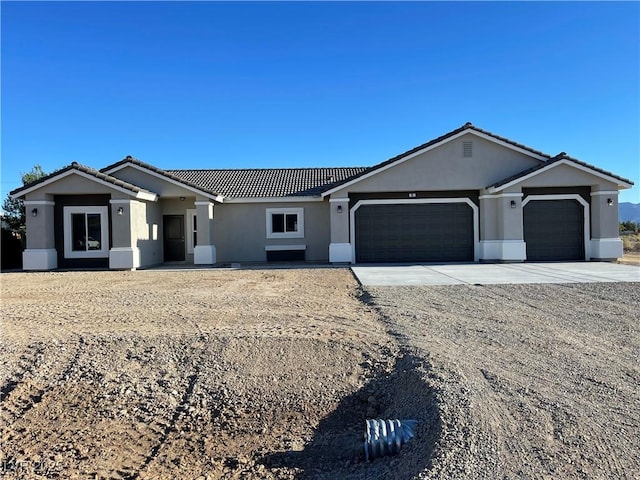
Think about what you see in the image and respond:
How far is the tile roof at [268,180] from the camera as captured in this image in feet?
74.3

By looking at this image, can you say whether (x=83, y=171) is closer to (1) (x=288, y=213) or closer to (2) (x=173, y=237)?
(2) (x=173, y=237)

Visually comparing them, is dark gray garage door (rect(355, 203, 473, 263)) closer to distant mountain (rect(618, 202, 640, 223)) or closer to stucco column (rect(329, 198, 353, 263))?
stucco column (rect(329, 198, 353, 263))

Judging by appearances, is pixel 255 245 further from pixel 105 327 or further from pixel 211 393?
pixel 211 393

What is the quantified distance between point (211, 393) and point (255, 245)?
1705 cm

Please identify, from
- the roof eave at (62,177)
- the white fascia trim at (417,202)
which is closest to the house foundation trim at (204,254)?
the roof eave at (62,177)

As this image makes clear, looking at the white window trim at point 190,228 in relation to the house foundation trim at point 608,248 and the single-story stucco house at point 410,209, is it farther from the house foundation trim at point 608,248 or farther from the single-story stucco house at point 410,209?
the house foundation trim at point 608,248

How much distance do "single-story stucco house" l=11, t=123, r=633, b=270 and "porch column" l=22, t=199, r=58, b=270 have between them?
0.13 ft

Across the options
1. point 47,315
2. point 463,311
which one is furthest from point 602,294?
point 47,315

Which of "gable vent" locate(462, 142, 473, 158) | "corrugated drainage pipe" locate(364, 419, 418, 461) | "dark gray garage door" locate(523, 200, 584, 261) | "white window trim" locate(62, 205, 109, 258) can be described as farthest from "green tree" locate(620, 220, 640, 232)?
"corrugated drainage pipe" locate(364, 419, 418, 461)

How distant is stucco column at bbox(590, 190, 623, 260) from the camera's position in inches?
770

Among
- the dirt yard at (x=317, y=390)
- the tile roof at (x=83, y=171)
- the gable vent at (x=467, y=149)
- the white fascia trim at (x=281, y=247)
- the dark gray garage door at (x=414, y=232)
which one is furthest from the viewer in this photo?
the white fascia trim at (x=281, y=247)

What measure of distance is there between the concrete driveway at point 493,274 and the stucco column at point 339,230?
114cm

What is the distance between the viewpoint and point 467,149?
20.2 m

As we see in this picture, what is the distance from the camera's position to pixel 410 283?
13.1 meters
